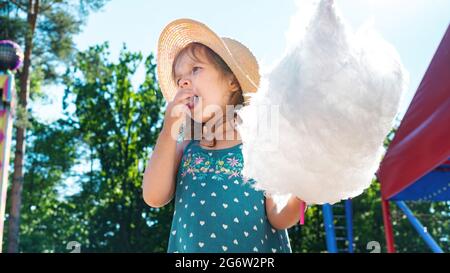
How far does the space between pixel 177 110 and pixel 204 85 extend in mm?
180

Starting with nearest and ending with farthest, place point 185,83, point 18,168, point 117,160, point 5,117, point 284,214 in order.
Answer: point 284,214 → point 185,83 → point 5,117 → point 18,168 → point 117,160

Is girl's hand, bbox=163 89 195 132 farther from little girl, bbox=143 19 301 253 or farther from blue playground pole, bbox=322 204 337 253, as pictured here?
blue playground pole, bbox=322 204 337 253

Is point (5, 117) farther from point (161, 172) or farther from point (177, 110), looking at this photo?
point (177, 110)

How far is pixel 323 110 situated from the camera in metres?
1.08

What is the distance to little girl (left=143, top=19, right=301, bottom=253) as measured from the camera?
1.63m

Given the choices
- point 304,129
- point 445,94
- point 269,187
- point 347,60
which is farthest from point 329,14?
point 445,94

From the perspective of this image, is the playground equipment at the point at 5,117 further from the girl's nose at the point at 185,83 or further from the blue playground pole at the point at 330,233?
the blue playground pole at the point at 330,233

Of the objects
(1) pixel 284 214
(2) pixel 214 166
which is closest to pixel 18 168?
(2) pixel 214 166

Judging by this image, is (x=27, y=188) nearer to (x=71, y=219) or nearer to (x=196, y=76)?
(x=71, y=219)

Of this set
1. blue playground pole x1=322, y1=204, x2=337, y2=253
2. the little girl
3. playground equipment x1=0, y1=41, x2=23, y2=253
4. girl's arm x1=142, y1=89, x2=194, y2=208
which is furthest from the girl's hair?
blue playground pole x1=322, y1=204, x2=337, y2=253

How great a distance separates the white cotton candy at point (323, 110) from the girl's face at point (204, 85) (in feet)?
1.83

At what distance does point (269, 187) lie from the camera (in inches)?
45.2

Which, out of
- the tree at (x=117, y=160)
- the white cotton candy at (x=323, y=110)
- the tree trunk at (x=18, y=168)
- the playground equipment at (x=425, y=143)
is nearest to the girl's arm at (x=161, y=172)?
the white cotton candy at (x=323, y=110)
